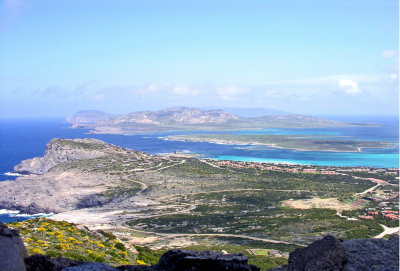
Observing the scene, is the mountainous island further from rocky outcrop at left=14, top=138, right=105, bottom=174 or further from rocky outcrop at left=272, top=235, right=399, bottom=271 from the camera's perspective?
rocky outcrop at left=272, top=235, right=399, bottom=271

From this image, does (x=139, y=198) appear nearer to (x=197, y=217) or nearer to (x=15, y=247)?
(x=197, y=217)

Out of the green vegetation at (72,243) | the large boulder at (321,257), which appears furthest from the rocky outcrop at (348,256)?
the green vegetation at (72,243)

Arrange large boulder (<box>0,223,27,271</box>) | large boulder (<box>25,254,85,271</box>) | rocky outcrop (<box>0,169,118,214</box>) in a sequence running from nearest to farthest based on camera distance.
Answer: large boulder (<box>0,223,27,271</box>) → large boulder (<box>25,254,85,271</box>) → rocky outcrop (<box>0,169,118,214</box>)

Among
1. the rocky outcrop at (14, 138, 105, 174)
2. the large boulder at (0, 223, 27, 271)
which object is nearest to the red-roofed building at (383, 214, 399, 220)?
the large boulder at (0, 223, 27, 271)

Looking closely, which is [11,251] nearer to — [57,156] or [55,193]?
[55,193]

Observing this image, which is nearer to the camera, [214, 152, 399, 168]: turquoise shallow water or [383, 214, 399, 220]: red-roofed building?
[383, 214, 399, 220]: red-roofed building

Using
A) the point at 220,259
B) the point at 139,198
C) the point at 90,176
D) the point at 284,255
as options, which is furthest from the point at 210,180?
the point at 220,259

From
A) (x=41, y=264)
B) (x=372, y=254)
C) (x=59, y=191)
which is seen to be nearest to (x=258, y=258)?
(x=372, y=254)
